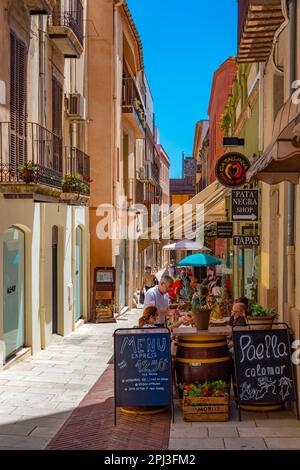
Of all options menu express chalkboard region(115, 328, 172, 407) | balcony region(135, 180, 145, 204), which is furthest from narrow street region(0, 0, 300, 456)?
balcony region(135, 180, 145, 204)

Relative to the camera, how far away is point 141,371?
819 cm

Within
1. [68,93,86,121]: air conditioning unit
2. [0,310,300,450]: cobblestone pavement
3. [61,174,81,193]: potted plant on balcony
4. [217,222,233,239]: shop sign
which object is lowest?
[0,310,300,450]: cobblestone pavement

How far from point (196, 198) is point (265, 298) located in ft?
31.4

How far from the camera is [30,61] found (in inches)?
532

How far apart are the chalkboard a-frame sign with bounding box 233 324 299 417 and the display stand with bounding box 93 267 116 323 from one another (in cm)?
1293

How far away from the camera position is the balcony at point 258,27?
31.7ft

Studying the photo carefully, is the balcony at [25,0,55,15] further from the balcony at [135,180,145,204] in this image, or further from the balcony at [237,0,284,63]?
the balcony at [135,180,145,204]

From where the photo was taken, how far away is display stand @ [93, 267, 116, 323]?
20812mm

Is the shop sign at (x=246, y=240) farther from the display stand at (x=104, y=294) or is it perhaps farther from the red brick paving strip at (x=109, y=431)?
the display stand at (x=104, y=294)

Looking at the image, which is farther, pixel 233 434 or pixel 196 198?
pixel 196 198

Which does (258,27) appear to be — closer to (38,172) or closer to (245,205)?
(245,205)

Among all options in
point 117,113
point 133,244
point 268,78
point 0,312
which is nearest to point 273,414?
point 0,312

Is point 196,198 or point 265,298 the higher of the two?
point 196,198

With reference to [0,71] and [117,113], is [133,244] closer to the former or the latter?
[117,113]
